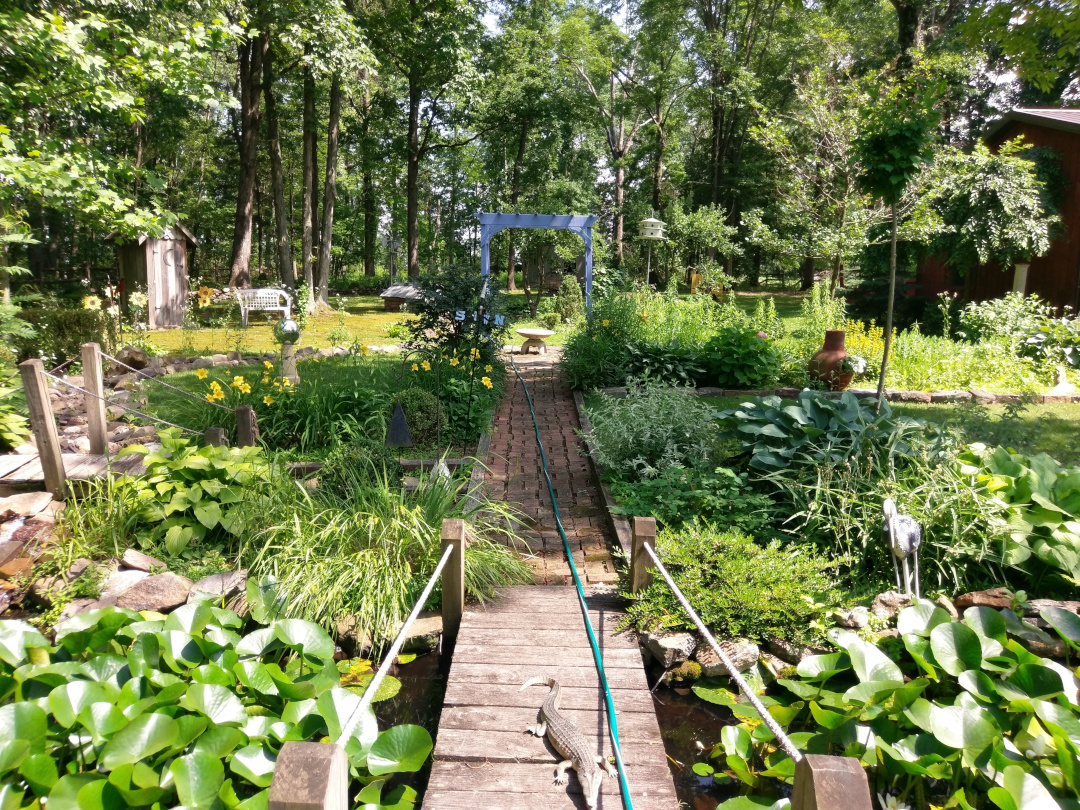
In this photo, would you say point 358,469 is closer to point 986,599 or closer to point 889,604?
point 889,604

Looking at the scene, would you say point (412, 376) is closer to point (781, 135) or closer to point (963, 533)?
point (963, 533)

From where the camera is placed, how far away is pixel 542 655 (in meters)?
3.23

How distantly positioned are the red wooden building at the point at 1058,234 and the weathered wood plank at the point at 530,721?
14.2 m

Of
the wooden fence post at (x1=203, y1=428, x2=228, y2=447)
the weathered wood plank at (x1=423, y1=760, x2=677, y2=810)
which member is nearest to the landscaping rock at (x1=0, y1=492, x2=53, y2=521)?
the wooden fence post at (x1=203, y1=428, x2=228, y2=447)

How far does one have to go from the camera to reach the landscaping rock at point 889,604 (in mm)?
3367

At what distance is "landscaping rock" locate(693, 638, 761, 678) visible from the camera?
3299mm

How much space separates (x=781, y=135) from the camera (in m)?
13.1

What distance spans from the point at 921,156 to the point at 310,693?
5997mm

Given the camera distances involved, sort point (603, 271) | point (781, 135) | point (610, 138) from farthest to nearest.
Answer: point (610, 138) < point (603, 271) < point (781, 135)

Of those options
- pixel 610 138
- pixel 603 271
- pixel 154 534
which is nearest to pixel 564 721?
pixel 154 534

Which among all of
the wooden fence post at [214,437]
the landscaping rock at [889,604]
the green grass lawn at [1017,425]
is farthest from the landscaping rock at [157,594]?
the green grass lawn at [1017,425]

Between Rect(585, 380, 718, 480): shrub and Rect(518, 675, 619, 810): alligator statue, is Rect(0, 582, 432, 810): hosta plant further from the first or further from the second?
Rect(585, 380, 718, 480): shrub

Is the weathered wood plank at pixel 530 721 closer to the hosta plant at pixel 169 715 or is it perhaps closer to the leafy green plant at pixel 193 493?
the hosta plant at pixel 169 715

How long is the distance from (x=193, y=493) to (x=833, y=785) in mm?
4037
